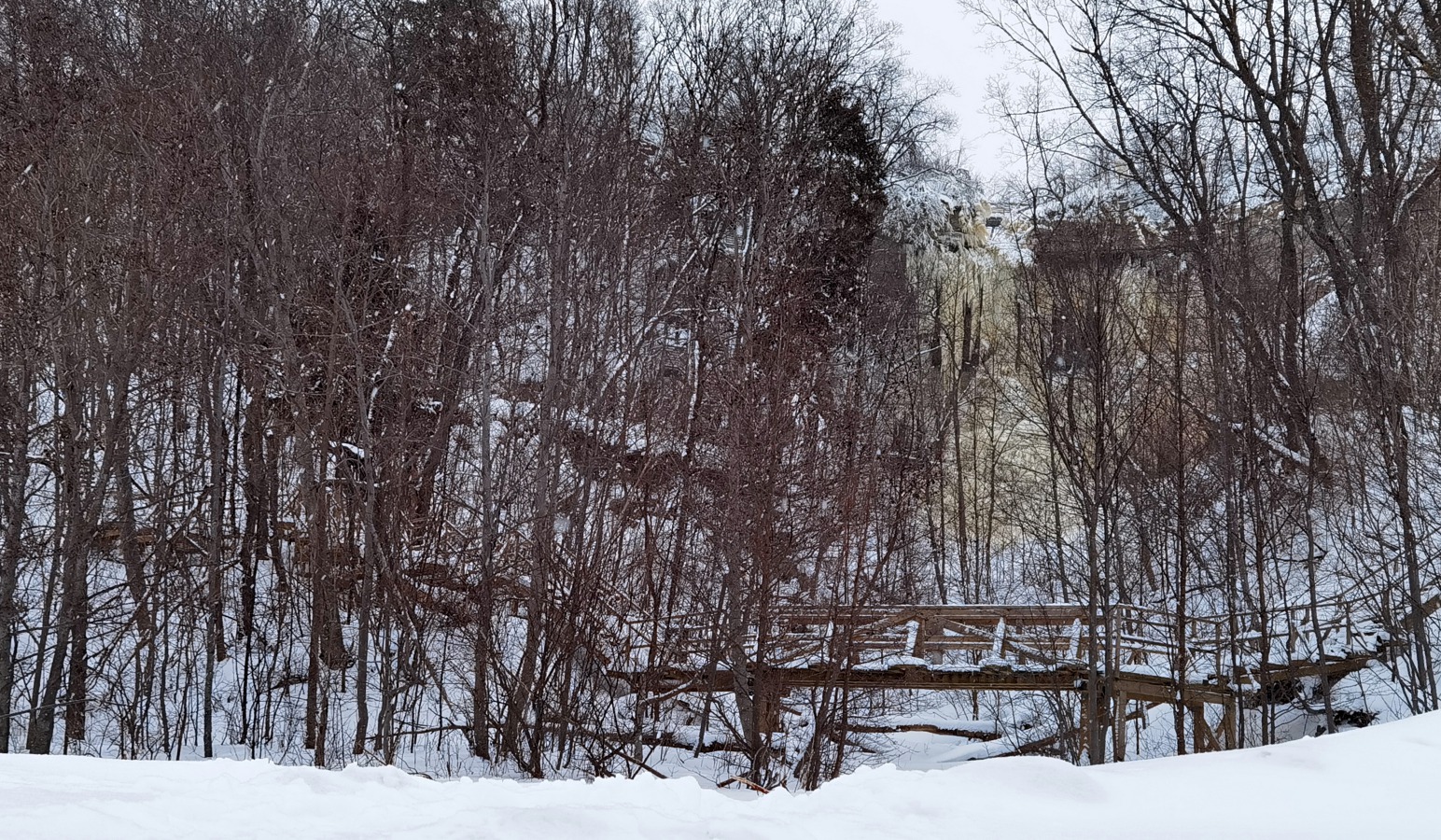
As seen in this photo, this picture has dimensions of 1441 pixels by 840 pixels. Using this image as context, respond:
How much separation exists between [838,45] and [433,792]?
19516 mm

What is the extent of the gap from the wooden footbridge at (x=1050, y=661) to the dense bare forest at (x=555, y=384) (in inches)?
12.4

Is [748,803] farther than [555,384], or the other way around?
[555,384]

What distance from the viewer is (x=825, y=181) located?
67.4 feet

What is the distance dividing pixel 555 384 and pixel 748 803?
10069 millimetres

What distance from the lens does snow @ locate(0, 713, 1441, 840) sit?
318 centimetres

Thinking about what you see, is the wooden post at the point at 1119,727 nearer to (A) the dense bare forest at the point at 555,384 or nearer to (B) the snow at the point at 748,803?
(A) the dense bare forest at the point at 555,384

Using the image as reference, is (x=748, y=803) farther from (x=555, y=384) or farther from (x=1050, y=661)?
(x=1050, y=661)

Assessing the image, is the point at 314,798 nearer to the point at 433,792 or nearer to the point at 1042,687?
the point at 433,792

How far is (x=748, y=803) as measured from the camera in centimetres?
368

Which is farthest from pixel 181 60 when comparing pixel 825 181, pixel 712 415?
pixel 825 181

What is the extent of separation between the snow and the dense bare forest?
22.1 ft

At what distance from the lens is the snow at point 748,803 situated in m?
3.18

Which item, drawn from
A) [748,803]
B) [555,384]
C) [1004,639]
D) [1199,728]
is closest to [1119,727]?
[1199,728]

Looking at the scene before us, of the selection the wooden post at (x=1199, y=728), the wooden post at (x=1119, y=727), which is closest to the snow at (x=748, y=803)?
the wooden post at (x=1119, y=727)
